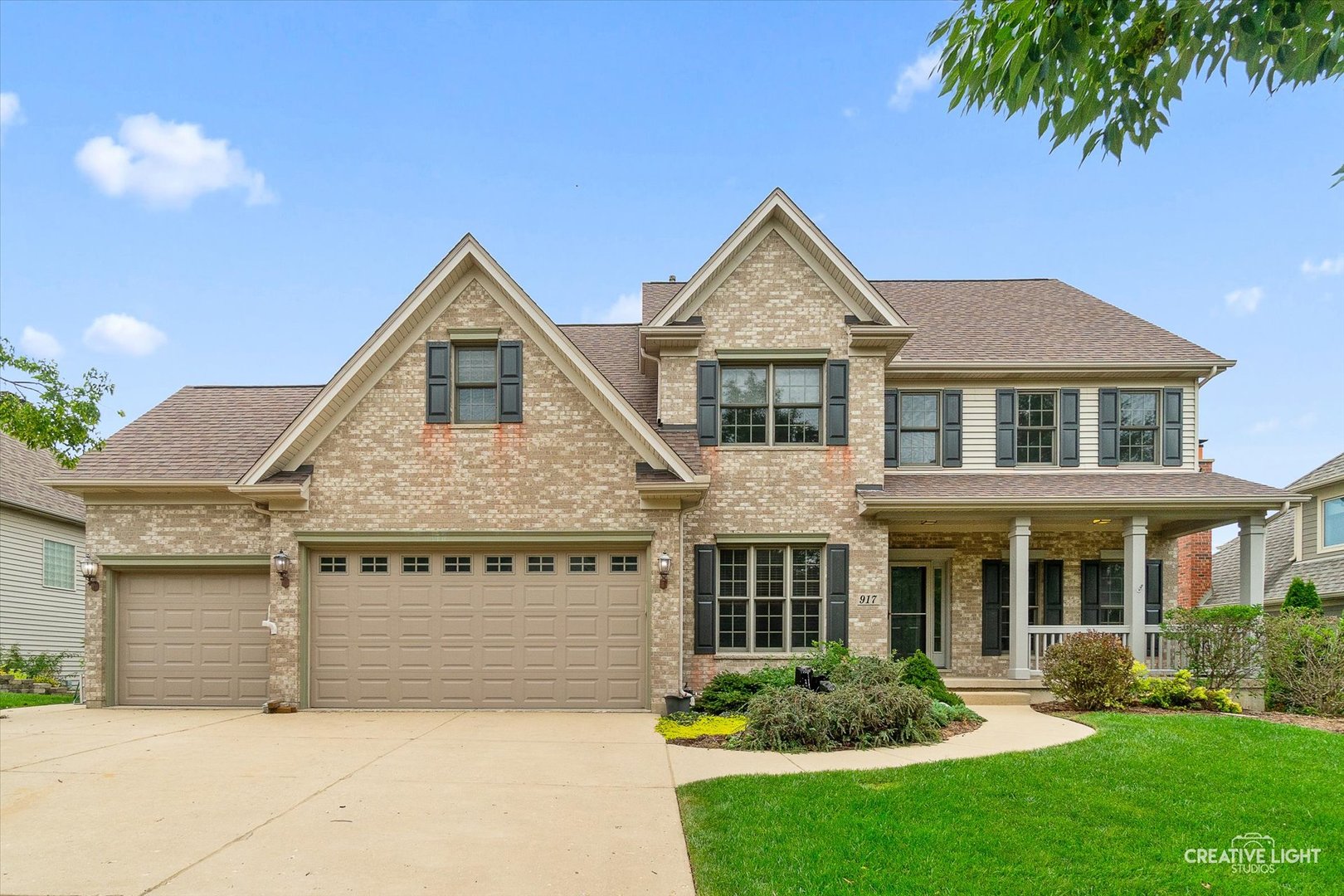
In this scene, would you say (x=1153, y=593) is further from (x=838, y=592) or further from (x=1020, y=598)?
(x=838, y=592)

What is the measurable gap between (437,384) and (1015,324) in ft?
37.7

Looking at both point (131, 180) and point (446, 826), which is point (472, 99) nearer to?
point (131, 180)

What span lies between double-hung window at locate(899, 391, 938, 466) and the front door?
2.09 meters

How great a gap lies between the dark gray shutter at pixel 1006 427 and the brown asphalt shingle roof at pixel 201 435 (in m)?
13.5

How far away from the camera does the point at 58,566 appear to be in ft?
74.7

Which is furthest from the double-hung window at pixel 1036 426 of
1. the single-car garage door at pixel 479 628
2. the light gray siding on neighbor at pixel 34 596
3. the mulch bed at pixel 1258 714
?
the light gray siding on neighbor at pixel 34 596

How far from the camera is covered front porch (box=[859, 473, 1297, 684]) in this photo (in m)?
13.7

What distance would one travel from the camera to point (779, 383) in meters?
14.2

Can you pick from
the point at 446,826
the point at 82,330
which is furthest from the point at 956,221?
the point at 82,330

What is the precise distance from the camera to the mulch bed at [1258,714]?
11250mm

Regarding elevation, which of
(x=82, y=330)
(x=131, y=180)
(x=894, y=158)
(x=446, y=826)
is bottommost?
(x=446, y=826)

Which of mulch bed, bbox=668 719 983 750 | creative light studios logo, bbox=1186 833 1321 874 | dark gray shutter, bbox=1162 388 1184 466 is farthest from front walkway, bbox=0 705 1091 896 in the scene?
dark gray shutter, bbox=1162 388 1184 466

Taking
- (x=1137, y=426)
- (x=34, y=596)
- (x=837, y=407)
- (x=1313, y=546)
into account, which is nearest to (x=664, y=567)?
(x=837, y=407)

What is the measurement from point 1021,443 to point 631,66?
12.7 metres
